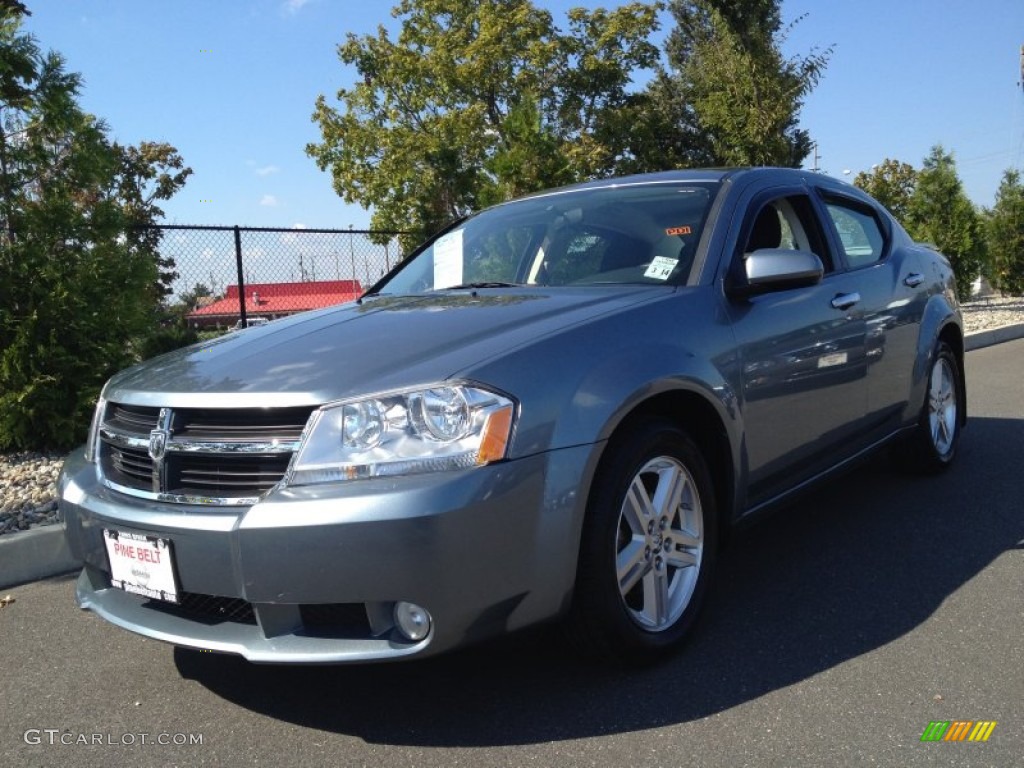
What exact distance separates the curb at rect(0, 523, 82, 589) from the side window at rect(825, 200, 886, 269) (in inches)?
151

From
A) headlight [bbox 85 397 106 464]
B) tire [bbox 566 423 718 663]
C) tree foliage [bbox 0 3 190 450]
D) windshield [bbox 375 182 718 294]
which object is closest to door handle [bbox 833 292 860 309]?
windshield [bbox 375 182 718 294]

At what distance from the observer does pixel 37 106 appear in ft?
20.8

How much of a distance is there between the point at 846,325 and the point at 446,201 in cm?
2349

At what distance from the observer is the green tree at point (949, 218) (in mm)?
A: 18938

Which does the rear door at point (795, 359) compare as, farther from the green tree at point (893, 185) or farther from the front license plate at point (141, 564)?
the green tree at point (893, 185)

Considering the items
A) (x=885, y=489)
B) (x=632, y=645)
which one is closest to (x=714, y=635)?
(x=632, y=645)

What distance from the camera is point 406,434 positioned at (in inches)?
94.8

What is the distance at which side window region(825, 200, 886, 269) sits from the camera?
4.34 metres

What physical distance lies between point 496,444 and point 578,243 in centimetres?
160

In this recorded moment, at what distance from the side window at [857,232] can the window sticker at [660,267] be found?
4.09 feet

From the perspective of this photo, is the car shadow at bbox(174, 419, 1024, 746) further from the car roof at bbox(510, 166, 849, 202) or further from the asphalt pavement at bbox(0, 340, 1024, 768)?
the car roof at bbox(510, 166, 849, 202)

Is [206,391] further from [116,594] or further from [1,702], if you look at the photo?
[1,702]

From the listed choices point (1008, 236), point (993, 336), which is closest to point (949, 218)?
point (1008, 236)

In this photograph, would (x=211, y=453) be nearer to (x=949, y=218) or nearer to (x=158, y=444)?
(x=158, y=444)
